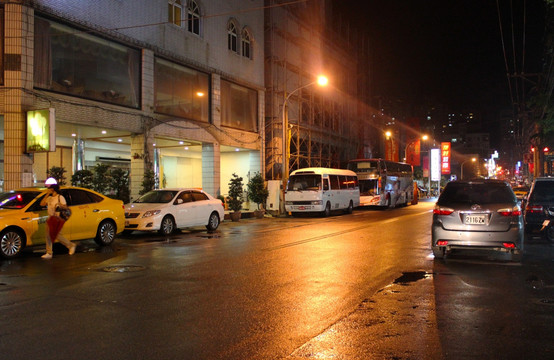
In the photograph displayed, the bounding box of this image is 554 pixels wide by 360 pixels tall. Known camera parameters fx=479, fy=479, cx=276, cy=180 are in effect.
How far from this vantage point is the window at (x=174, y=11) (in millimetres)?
23984

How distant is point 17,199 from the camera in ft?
37.8

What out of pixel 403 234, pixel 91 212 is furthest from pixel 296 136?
pixel 91 212

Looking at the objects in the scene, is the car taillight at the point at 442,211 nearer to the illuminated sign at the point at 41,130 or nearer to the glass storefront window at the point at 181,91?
the illuminated sign at the point at 41,130

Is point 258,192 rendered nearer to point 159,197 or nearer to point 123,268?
point 159,197

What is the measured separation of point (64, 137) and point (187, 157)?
10651 millimetres

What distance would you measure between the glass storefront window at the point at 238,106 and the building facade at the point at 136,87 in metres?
0.06

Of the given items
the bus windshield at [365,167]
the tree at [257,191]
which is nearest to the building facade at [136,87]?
the tree at [257,191]

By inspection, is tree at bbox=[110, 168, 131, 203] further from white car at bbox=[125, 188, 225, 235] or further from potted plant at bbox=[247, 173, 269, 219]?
potted plant at bbox=[247, 173, 269, 219]

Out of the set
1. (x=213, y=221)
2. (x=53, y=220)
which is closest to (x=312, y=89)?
(x=213, y=221)

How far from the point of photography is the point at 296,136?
35500 mm

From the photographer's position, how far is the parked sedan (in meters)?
9.60

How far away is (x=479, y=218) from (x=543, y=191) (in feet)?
19.9

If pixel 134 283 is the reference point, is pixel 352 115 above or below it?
above

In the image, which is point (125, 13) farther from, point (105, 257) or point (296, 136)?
point (296, 136)
